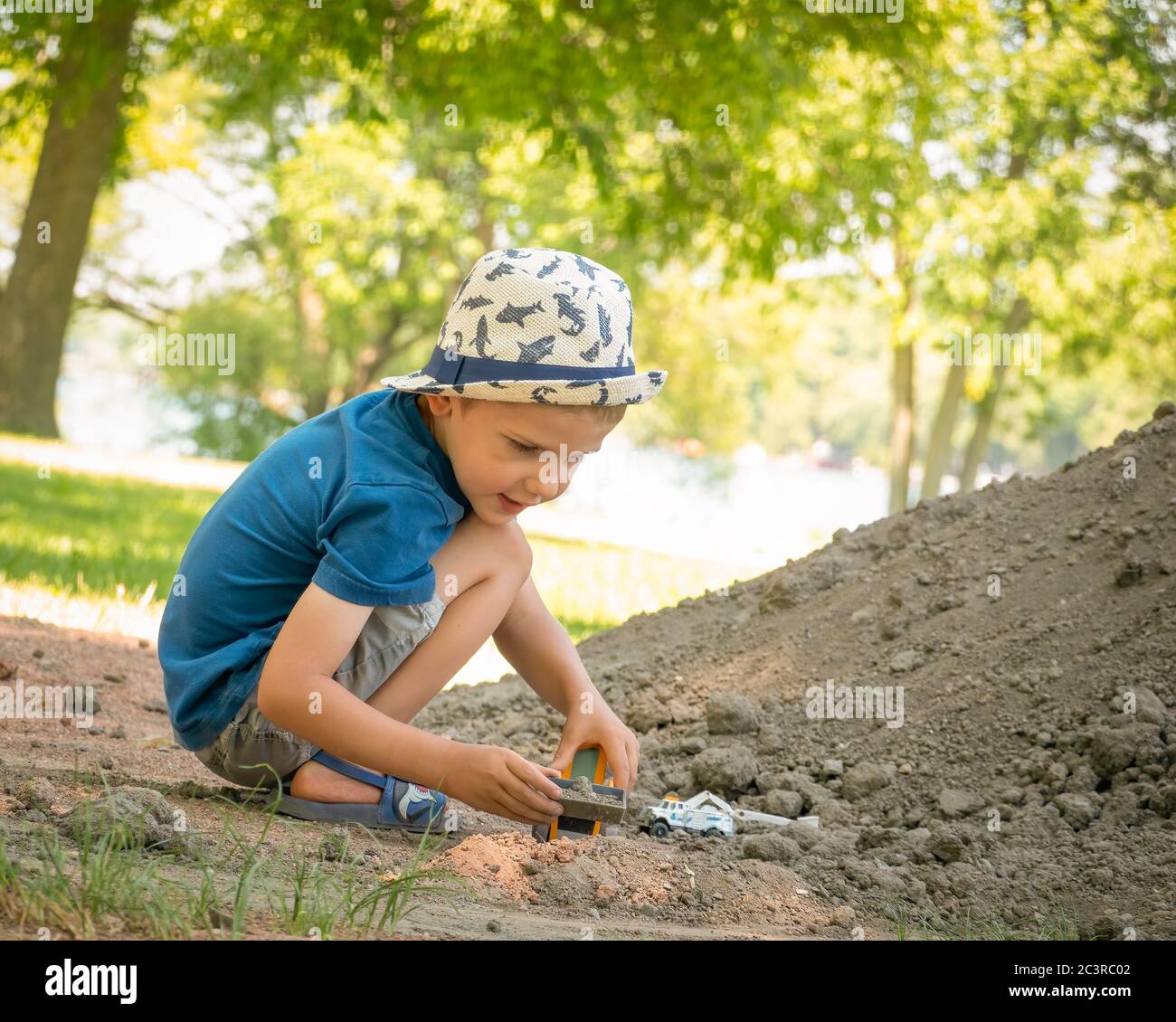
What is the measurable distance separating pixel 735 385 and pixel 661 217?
1691cm

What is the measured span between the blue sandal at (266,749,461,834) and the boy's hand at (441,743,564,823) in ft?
1.28

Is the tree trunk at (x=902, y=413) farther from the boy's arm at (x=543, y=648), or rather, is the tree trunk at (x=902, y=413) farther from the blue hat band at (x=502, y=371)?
the blue hat band at (x=502, y=371)

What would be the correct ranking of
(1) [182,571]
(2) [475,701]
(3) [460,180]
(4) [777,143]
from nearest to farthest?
(1) [182,571] → (2) [475,701] → (4) [777,143] → (3) [460,180]

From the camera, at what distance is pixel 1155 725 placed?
125 inches

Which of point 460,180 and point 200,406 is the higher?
point 460,180

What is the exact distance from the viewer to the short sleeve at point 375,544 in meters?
2.24

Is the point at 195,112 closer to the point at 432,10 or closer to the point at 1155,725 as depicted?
the point at 432,10

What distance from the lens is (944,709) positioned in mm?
3566

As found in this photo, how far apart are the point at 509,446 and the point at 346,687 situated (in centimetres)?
59

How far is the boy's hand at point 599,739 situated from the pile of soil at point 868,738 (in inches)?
6.2

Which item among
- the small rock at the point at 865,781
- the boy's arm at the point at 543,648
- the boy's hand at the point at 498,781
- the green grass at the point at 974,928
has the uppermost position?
the boy's arm at the point at 543,648

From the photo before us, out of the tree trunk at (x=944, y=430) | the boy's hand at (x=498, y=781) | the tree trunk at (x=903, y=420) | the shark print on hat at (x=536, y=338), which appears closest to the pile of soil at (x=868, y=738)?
the boy's hand at (x=498, y=781)

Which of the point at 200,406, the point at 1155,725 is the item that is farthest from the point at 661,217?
the point at 200,406

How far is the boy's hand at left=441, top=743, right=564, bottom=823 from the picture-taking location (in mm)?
2264
